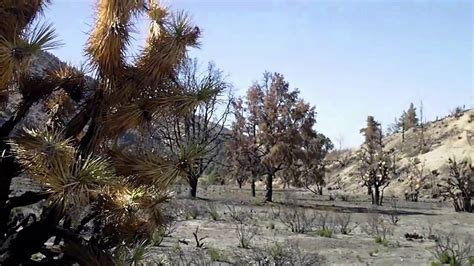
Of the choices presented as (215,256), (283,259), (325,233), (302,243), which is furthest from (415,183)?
(283,259)

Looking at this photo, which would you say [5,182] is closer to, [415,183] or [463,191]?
[463,191]

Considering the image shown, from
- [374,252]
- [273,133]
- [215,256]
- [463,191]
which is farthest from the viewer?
[273,133]

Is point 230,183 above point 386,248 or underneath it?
above

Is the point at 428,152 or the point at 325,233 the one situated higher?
the point at 428,152

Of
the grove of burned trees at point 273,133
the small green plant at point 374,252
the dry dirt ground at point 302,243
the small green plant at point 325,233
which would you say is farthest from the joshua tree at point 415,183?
the small green plant at point 374,252

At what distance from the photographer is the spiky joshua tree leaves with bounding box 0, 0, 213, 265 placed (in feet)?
15.2

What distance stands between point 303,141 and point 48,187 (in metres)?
27.2

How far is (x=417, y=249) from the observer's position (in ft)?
36.8

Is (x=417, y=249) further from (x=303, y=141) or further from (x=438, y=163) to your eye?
(x=438, y=163)

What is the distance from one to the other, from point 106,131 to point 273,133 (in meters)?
26.2

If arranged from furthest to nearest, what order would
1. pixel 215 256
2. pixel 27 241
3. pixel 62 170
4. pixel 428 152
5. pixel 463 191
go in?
pixel 428 152
pixel 463 191
pixel 215 256
pixel 27 241
pixel 62 170

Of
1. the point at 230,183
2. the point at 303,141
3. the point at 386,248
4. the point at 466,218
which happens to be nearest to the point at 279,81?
the point at 303,141

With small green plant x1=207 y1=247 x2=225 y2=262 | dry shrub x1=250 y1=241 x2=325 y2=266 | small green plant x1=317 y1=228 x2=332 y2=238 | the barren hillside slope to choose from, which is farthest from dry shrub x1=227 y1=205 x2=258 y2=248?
the barren hillside slope

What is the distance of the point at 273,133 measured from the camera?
3106 cm
